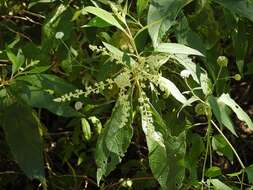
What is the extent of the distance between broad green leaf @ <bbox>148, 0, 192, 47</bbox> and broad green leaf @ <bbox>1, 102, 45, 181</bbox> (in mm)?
445

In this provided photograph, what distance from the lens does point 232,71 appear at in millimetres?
2830

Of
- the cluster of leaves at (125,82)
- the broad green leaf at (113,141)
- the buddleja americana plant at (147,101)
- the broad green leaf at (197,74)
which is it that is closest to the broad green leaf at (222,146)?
the cluster of leaves at (125,82)

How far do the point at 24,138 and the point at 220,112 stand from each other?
1.72 feet

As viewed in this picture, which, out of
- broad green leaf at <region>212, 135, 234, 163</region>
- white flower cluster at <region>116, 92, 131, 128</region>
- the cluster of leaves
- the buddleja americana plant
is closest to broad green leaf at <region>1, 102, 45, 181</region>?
the cluster of leaves

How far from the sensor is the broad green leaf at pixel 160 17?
138 cm

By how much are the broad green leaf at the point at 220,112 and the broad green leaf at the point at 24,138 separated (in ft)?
1.55

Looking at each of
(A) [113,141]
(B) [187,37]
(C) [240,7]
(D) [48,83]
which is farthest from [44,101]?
(C) [240,7]

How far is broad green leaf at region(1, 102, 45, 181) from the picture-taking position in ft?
5.23

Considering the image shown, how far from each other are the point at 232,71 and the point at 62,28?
50.0 inches

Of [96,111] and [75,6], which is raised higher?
[75,6]

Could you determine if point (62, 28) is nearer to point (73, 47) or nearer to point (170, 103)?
point (73, 47)

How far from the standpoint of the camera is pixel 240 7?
1.50 m

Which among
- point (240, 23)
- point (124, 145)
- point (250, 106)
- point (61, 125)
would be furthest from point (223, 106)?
point (250, 106)

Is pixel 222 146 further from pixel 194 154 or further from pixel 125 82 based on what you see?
pixel 125 82
